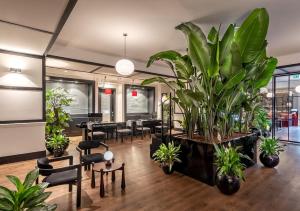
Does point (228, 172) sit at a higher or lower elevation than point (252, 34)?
lower

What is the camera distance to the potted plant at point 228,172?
2686mm

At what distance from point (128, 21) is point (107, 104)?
6.84 m

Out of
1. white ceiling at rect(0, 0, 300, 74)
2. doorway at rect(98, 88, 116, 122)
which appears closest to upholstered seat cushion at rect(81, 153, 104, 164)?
white ceiling at rect(0, 0, 300, 74)

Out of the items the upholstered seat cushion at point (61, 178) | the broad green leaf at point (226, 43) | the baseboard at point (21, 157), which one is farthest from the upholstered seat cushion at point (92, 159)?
the broad green leaf at point (226, 43)

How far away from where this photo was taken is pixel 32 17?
2.64 metres

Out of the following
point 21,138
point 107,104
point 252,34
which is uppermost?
point 252,34

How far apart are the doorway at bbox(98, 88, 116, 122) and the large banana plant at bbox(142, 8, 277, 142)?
6.36 meters

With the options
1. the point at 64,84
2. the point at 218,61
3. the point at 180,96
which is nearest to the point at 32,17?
the point at 180,96

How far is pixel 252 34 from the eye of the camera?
8.91ft

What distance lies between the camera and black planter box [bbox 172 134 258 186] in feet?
10.1

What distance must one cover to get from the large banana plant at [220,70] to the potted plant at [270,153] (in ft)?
3.03

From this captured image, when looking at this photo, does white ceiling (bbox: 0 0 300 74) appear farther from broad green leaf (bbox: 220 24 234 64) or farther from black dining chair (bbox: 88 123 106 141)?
black dining chair (bbox: 88 123 106 141)

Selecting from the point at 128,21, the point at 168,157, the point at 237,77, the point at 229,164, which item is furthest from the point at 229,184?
the point at 128,21

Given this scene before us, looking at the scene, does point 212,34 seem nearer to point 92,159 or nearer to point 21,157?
point 92,159
